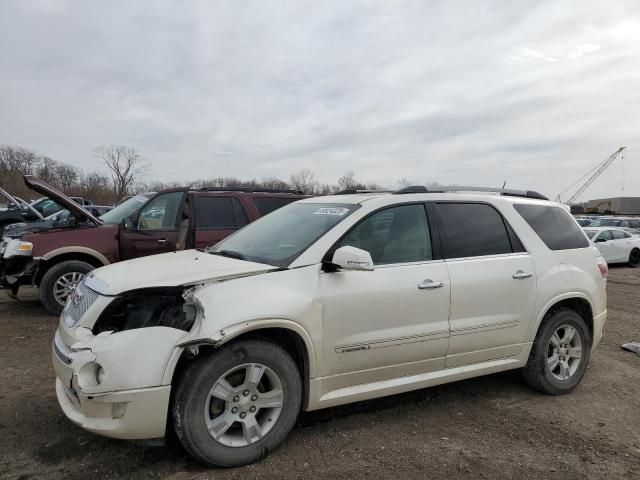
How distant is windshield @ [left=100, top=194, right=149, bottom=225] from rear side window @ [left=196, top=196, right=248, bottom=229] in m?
1.02

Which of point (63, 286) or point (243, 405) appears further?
point (63, 286)

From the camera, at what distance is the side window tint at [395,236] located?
359 cm

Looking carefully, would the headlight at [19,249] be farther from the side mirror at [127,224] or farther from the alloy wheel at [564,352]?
the alloy wheel at [564,352]

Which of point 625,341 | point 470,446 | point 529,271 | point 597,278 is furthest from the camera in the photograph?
point 625,341

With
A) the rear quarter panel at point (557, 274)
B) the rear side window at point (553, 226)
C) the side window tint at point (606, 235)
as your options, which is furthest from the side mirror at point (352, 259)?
the side window tint at point (606, 235)

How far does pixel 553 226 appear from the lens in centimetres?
458

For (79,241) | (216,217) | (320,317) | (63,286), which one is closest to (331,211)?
(320,317)

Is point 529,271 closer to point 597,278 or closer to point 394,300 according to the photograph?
point 597,278

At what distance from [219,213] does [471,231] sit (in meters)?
4.34

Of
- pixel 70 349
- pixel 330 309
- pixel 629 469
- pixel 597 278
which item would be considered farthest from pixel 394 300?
pixel 597 278

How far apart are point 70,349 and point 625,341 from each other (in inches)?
256

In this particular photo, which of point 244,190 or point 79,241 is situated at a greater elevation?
point 244,190

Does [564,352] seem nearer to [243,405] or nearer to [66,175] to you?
[243,405]

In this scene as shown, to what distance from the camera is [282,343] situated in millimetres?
3207
